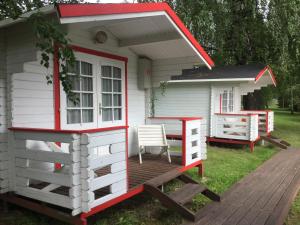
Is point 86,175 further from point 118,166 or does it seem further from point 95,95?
point 95,95

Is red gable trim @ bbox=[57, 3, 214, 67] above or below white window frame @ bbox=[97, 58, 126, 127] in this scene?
above

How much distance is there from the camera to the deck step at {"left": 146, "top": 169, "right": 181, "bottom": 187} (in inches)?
159

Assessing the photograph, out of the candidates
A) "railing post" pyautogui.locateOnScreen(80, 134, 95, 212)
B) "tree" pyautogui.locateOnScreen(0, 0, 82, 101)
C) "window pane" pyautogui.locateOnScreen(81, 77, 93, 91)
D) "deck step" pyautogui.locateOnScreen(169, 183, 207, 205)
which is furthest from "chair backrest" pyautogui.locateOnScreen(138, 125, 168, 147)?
"tree" pyautogui.locateOnScreen(0, 0, 82, 101)

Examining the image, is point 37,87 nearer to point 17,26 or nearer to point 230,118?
point 17,26

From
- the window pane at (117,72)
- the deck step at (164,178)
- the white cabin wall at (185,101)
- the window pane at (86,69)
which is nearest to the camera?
the deck step at (164,178)

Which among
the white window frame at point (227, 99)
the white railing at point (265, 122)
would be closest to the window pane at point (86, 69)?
the white window frame at point (227, 99)

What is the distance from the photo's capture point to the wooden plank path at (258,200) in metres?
3.69

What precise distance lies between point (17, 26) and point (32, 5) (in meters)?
0.41

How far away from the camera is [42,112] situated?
13.2 feet

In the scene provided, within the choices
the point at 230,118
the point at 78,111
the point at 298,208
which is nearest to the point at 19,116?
the point at 78,111

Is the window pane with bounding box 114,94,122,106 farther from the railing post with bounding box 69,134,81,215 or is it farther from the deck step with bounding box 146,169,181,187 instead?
the railing post with bounding box 69,134,81,215

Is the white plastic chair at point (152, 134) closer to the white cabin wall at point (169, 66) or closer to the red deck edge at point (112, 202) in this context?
the white cabin wall at point (169, 66)

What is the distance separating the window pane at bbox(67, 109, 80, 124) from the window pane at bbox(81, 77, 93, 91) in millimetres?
396

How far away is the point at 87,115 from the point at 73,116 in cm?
31
